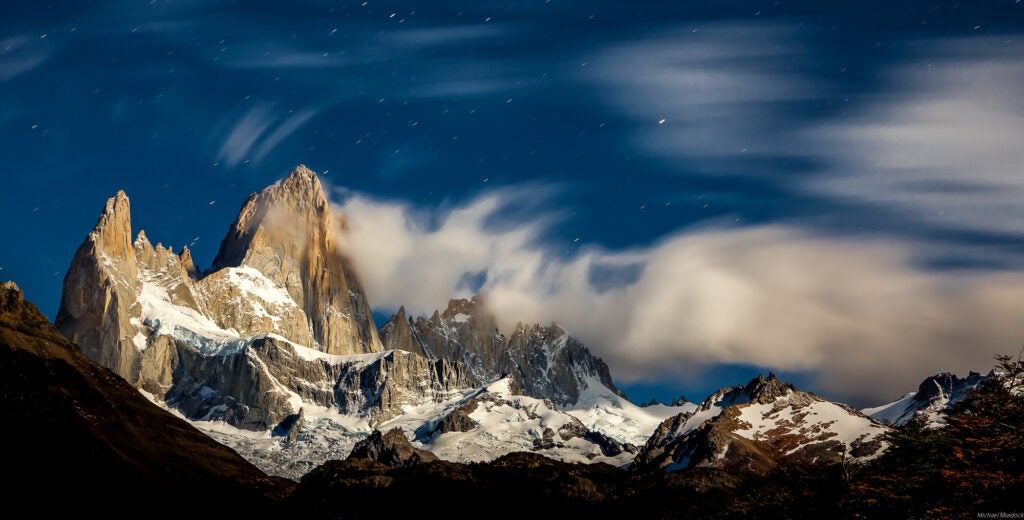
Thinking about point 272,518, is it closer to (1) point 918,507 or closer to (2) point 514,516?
(2) point 514,516

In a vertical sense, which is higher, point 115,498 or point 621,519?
point 115,498

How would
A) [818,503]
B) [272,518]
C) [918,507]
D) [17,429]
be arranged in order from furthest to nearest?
[17,429] < [272,518] < [818,503] < [918,507]

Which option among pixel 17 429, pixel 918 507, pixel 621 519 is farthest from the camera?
pixel 17 429

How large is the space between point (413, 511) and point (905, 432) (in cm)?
10639

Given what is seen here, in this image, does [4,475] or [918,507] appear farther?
[4,475]

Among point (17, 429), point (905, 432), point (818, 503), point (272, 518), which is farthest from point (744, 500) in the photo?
point (17, 429)

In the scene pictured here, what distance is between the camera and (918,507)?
77.0 meters

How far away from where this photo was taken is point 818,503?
108062 mm

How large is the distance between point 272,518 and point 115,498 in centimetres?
3696

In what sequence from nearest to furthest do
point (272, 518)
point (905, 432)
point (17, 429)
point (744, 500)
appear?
point (905, 432) → point (744, 500) → point (272, 518) → point (17, 429)

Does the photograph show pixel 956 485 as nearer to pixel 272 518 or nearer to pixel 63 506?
pixel 272 518

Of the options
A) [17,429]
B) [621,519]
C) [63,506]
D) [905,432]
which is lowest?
[621,519]

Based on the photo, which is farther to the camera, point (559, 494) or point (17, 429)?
point (17, 429)

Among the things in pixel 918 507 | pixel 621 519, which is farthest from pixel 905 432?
pixel 621 519
